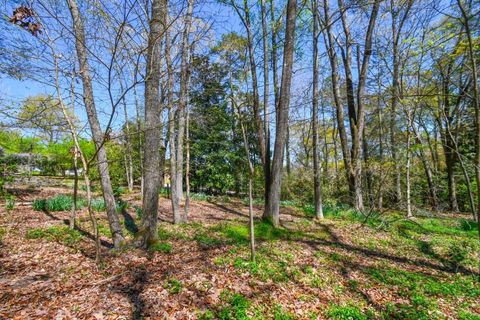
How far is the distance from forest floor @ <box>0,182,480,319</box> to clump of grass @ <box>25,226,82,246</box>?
18mm

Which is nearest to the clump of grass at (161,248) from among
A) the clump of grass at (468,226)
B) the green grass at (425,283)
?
the green grass at (425,283)

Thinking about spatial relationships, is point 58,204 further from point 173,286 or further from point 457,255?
point 457,255

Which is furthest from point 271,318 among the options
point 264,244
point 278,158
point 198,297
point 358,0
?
point 358,0

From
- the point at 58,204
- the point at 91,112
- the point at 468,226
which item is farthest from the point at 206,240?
the point at 468,226

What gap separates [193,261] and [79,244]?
229cm

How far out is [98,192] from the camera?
38.4 feet

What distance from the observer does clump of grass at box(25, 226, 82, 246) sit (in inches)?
177

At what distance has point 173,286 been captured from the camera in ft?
10.2

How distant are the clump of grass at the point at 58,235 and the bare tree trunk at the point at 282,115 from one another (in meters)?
4.28

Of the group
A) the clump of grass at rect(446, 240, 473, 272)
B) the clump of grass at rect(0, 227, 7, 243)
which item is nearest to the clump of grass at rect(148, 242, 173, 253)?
the clump of grass at rect(0, 227, 7, 243)

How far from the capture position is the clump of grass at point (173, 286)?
9.82 feet

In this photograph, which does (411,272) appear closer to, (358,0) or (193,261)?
(193,261)

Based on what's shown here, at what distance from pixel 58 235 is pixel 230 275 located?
3.76m

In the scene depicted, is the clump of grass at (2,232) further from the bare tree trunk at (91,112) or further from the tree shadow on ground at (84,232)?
the bare tree trunk at (91,112)
